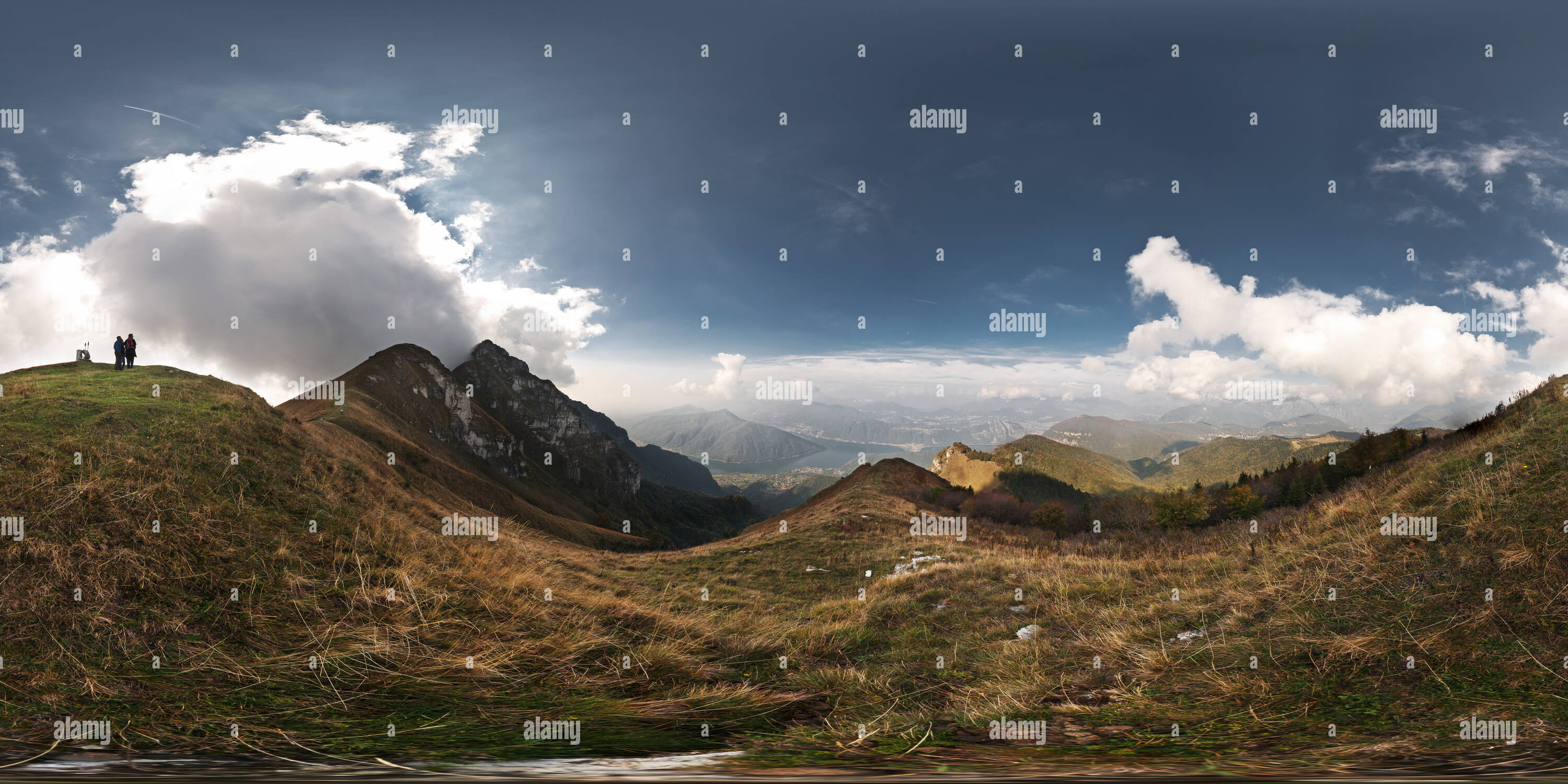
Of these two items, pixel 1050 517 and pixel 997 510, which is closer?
pixel 1050 517

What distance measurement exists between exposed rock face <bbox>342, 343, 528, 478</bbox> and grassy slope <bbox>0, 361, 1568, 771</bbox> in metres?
123

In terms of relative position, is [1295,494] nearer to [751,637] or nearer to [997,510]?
[997,510]

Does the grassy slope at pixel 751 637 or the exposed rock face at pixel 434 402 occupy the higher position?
the exposed rock face at pixel 434 402

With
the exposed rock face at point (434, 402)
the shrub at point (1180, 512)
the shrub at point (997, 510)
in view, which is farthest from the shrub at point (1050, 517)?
the exposed rock face at point (434, 402)

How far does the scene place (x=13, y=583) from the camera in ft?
18.2

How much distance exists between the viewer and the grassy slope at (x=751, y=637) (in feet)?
12.6

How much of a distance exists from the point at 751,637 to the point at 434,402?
156094mm

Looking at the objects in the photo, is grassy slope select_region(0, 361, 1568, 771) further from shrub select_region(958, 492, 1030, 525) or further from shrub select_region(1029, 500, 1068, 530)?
shrub select_region(1029, 500, 1068, 530)

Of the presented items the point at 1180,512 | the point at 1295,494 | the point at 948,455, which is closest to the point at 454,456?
the point at 1180,512

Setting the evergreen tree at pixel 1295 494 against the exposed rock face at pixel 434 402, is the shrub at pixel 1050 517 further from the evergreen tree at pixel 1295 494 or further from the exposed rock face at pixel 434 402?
the exposed rock face at pixel 434 402

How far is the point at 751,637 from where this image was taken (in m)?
7.31

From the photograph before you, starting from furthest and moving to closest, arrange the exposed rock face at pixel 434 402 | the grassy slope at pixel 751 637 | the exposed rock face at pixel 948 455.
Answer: the exposed rock face at pixel 948 455 → the exposed rock face at pixel 434 402 → the grassy slope at pixel 751 637

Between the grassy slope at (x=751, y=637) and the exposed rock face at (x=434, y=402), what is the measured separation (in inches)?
4830

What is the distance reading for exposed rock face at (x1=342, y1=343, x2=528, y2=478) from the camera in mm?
120625
